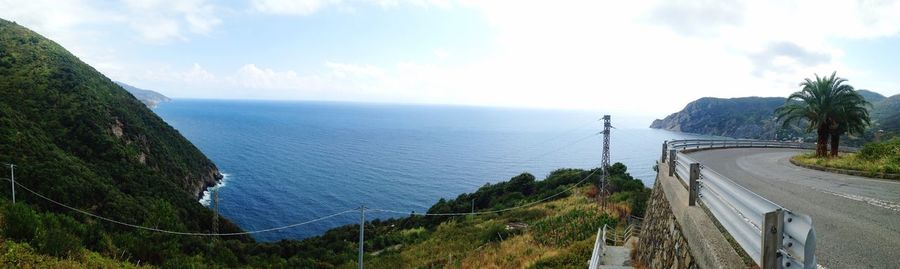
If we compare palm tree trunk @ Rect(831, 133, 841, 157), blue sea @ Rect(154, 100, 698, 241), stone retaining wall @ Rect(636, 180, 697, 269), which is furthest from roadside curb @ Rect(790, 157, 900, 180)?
blue sea @ Rect(154, 100, 698, 241)

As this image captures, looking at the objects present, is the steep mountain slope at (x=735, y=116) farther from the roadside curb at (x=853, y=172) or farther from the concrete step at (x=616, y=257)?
the concrete step at (x=616, y=257)

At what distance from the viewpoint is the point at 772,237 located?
322 centimetres

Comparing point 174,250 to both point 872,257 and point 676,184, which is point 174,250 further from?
point 872,257

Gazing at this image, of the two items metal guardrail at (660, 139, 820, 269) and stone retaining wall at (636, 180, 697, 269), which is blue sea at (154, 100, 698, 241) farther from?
metal guardrail at (660, 139, 820, 269)

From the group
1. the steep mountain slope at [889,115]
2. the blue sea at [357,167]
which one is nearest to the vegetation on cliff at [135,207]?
the blue sea at [357,167]

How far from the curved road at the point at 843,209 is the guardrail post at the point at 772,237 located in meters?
2.03

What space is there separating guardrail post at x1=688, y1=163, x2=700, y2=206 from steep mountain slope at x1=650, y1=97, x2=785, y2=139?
6223 inches

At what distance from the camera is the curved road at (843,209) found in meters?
5.03

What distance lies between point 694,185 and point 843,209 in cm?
365

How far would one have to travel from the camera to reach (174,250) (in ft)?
91.0

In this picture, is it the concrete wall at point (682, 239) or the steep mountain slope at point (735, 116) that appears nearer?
the concrete wall at point (682, 239)

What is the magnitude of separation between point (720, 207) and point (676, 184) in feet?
11.9

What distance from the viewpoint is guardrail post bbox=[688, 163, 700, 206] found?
623 cm

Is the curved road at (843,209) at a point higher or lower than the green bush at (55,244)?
higher
